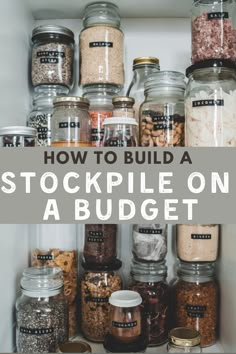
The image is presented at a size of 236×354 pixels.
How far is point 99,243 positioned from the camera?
97 centimetres

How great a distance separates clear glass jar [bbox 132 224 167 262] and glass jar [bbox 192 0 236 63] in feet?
1.14

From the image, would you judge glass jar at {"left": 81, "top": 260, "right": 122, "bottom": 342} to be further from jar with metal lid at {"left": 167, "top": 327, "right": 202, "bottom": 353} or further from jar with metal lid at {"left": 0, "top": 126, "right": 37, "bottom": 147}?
jar with metal lid at {"left": 0, "top": 126, "right": 37, "bottom": 147}

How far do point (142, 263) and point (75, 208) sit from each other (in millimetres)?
216

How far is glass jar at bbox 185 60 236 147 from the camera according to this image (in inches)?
33.0

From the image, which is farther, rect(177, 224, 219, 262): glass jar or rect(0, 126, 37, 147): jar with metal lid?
rect(177, 224, 219, 262): glass jar

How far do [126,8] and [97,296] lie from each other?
25.3 inches

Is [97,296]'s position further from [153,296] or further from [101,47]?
[101,47]

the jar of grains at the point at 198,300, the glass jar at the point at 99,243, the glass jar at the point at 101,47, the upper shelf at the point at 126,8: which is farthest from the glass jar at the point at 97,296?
the upper shelf at the point at 126,8

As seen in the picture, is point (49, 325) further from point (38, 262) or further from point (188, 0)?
point (188, 0)

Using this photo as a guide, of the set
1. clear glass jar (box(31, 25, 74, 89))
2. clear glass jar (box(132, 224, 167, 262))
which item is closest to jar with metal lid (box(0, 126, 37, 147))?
clear glass jar (box(31, 25, 74, 89))

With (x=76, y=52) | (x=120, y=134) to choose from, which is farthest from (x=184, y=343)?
(x=76, y=52)

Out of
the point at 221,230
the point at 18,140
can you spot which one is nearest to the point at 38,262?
the point at 18,140

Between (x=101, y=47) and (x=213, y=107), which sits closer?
(x=213, y=107)

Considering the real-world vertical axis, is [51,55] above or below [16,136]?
above
